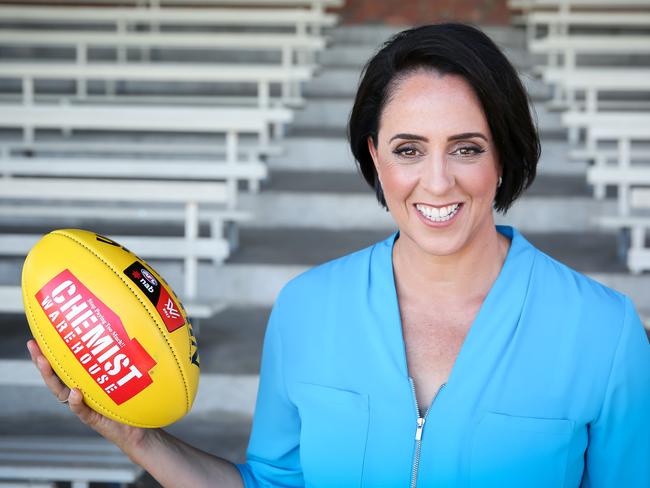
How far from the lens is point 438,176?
52.4 inches

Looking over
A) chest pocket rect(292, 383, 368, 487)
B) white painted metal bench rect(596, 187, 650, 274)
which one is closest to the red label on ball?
chest pocket rect(292, 383, 368, 487)

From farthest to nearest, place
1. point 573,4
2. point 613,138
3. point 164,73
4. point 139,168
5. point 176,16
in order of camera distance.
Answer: point 573,4 < point 176,16 < point 164,73 < point 613,138 < point 139,168

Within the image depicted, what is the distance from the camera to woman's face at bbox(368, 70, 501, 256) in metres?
1.34

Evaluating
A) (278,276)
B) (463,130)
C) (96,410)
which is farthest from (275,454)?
(278,276)

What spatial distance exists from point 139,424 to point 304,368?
0.25m

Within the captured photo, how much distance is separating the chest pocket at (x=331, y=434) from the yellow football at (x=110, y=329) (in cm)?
18

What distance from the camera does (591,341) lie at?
1.37m

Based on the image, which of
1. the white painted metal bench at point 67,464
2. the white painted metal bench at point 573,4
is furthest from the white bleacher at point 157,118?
the white painted metal bench at point 573,4

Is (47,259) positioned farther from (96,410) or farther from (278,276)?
(278,276)

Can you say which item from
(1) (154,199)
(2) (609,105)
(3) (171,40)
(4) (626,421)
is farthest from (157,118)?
(4) (626,421)

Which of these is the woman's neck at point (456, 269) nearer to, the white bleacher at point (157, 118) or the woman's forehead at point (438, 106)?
the woman's forehead at point (438, 106)

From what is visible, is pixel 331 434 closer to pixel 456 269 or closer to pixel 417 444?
pixel 417 444

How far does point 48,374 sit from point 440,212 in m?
0.59

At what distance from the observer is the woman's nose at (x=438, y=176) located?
1.33 m
